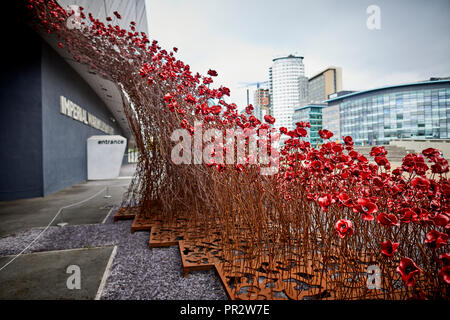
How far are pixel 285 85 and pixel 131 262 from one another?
1.51 meters

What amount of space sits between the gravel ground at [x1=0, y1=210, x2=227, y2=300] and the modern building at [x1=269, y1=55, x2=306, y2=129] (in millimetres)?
1006

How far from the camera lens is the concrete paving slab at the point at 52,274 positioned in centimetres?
106

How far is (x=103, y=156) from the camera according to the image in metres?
6.37

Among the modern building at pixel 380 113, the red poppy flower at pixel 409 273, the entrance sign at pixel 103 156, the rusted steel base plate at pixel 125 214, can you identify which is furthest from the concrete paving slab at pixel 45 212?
the modern building at pixel 380 113

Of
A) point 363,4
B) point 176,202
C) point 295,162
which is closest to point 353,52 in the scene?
point 363,4

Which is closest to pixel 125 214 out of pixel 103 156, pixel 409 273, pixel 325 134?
pixel 325 134

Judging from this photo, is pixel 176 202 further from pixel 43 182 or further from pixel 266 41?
pixel 43 182

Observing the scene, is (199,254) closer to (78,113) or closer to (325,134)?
(325,134)

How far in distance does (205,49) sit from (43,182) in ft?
12.3

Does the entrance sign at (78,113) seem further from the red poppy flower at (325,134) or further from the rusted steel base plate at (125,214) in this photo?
the red poppy flower at (325,134)

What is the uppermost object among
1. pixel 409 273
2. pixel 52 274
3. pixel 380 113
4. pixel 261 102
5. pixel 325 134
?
pixel 380 113

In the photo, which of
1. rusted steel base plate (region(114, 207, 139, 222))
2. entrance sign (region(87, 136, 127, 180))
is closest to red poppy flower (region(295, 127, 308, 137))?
rusted steel base plate (region(114, 207, 139, 222))

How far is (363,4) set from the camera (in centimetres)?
140

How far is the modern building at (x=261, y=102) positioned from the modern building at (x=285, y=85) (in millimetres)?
47
